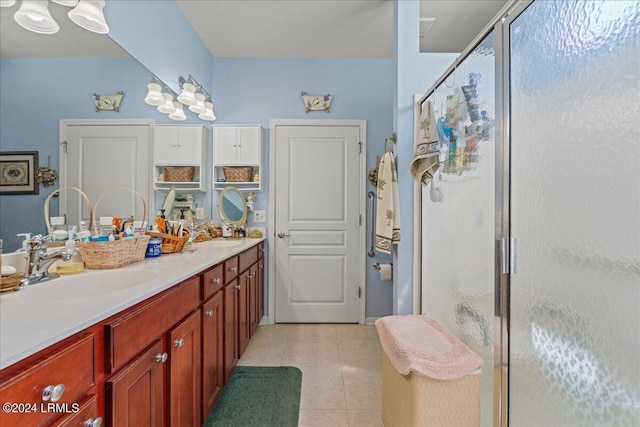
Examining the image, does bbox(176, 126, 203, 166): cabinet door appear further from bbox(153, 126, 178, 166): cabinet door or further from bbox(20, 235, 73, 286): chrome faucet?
bbox(20, 235, 73, 286): chrome faucet

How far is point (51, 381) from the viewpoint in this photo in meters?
0.67

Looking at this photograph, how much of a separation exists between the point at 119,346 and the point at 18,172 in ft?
2.96

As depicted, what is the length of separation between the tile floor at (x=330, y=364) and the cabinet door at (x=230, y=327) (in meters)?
0.40

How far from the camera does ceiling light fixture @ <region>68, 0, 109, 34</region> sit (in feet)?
4.81

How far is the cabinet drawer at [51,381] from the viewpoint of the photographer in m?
0.58

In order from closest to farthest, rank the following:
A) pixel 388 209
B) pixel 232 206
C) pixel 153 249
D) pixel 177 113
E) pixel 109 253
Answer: pixel 109 253 → pixel 153 249 → pixel 388 209 → pixel 177 113 → pixel 232 206

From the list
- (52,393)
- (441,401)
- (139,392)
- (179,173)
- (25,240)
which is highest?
(179,173)

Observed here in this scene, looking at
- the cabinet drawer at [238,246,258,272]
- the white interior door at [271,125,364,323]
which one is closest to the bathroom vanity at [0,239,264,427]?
the cabinet drawer at [238,246,258,272]

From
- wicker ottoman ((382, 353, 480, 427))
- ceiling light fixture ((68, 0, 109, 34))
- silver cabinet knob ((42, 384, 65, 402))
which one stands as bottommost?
wicker ottoman ((382, 353, 480, 427))

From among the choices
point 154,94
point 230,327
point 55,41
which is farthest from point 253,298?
point 55,41

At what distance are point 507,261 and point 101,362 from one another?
134 cm

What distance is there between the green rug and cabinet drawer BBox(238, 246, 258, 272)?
727mm

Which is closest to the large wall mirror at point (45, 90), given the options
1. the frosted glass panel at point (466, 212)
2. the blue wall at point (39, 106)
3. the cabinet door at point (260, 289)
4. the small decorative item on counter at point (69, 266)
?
the blue wall at point (39, 106)

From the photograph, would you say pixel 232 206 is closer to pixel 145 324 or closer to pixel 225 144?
pixel 225 144
